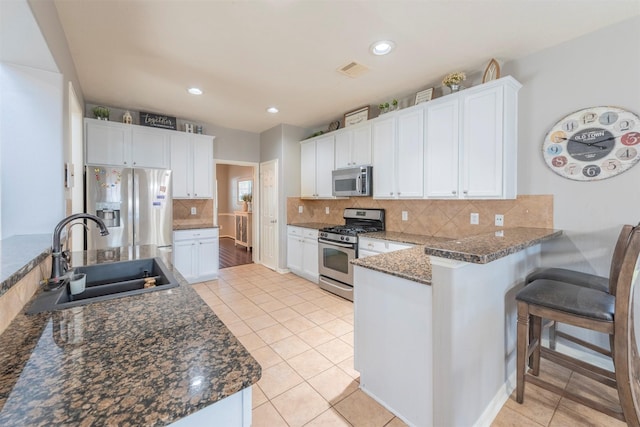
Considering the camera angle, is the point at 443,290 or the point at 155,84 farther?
the point at 155,84

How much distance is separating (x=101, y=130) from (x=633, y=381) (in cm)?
549

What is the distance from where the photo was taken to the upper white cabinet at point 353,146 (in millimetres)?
3631

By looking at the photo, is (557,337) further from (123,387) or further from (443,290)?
(123,387)

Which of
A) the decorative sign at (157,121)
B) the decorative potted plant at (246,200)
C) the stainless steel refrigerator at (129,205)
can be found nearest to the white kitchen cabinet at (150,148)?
the decorative sign at (157,121)

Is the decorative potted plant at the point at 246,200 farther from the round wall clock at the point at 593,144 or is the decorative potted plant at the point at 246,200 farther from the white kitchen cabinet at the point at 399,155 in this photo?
the round wall clock at the point at 593,144

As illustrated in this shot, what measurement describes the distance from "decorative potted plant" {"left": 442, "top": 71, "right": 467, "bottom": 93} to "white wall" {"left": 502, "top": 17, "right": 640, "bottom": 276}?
426 millimetres

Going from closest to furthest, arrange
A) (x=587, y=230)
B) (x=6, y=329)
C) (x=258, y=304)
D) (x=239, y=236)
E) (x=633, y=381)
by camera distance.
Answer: (x=6, y=329), (x=633, y=381), (x=587, y=230), (x=258, y=304), (x=239, y=236)

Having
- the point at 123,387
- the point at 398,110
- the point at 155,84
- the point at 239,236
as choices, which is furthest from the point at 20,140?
the point at 239,236

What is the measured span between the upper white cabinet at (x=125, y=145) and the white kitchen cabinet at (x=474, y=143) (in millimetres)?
3733

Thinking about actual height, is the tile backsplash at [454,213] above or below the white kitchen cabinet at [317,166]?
below

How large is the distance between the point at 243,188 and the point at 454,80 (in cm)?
660

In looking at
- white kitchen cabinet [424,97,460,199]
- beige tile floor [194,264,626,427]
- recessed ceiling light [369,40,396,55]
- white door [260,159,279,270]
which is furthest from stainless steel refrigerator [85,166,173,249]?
white kitchen cabinet [424,97,460,199]

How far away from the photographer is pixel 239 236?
7797 millimetres

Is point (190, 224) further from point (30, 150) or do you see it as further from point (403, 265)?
point (403, 265)
